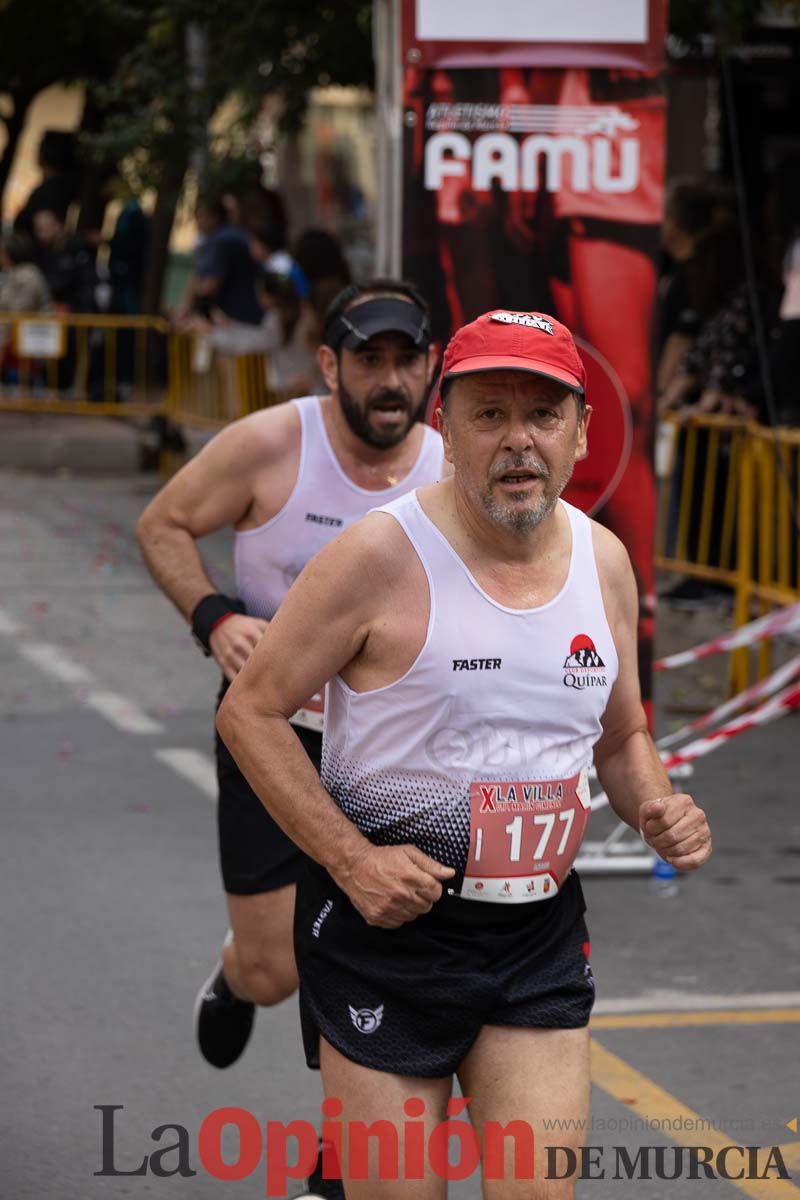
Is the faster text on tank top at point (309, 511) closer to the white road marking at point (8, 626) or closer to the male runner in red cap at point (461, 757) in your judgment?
the male runner in red cap at point (461, 757)

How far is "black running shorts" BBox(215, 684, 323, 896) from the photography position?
5.28 metres

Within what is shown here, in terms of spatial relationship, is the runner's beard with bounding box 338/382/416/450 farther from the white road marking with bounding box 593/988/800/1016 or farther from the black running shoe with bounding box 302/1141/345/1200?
the white road marking with bounding box 593/988/800/1016

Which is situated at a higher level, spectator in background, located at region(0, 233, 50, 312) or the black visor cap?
the black visor cap

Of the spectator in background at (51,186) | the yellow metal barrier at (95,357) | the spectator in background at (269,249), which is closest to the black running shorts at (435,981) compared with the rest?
the spectator in background at (269,249)

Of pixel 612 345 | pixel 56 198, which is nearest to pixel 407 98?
pixel 612 345

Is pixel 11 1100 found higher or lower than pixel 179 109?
lower

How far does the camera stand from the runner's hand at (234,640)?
5.08m

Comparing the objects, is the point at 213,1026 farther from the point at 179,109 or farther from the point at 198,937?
the point at 179,109

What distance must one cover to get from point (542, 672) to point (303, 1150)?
1997 millimetres

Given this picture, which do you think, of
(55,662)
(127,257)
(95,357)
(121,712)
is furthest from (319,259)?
(127,257)

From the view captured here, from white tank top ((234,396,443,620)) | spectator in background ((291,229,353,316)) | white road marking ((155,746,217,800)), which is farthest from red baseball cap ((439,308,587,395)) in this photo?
spectator in background ((291,229,353,316))

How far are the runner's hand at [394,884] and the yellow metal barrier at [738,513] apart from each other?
602 cm

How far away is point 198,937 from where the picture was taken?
6.93 metres

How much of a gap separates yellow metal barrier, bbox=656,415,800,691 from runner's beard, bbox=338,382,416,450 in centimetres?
443
